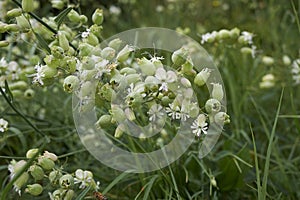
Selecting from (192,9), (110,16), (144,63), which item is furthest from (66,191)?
(110,16)

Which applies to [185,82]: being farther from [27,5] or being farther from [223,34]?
[223,34]

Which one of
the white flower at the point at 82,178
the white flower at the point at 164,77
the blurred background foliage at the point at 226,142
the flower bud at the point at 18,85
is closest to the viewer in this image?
the white flower at the point at 164,77

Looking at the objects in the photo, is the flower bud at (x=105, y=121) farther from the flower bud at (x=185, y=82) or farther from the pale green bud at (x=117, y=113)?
the flower bud at (x=185, y=82)

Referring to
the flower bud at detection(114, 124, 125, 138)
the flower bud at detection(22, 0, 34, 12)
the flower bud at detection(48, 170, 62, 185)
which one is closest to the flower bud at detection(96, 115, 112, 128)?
the flower bud at detection(114, 124, 125, 138)

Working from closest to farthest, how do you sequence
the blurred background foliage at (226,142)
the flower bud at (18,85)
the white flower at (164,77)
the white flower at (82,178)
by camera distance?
the white flower at (164,77) < the white flower at (82,178) < the blurred background foliage at (226,142) < the flower bud at (18,85)

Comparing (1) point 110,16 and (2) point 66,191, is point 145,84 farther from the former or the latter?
(1) point 110,16

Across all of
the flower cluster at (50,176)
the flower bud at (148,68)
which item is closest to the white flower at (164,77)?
the flower bud at (148,68)
